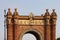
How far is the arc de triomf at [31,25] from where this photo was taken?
138ft

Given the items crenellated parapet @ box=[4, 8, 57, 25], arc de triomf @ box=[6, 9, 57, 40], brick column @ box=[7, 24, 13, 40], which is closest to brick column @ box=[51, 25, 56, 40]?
arc de triomf @ box=[6, 9, 57, 40]

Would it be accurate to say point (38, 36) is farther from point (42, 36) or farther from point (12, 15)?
point (12, 15)

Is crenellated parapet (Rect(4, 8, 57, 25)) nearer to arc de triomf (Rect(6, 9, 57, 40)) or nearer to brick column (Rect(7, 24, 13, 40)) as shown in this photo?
arc de triomf (Rect(6, 9, 57, 40))

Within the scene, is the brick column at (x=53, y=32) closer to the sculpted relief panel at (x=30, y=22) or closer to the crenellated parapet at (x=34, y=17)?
the crenellated parapet at (x=34, y=17)

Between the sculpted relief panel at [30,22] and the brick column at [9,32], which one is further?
the sculpted relief panel at [30,22]

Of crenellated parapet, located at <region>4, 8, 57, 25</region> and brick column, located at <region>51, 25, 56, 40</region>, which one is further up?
crenellated parapet, located at <region>4, 8, 57, 25</region>

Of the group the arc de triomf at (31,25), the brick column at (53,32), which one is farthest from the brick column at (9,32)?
the brick column at (53,32)

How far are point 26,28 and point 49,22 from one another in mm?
3394

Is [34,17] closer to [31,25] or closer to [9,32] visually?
[31,25]

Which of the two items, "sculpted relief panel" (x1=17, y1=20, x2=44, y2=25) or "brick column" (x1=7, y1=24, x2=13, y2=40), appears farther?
"sculpted relief panel" (x1=17, y1=20, x2=44, y2=25)

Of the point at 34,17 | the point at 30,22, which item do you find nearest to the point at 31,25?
the point at 30,22

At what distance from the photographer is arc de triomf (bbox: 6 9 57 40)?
42.0 metres

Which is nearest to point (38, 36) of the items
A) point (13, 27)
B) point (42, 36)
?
point (42, 36)

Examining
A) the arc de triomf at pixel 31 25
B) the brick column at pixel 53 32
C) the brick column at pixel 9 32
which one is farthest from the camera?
the brick column at pixel 53 32
